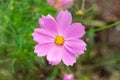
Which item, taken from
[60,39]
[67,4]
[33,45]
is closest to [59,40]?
[60,39]

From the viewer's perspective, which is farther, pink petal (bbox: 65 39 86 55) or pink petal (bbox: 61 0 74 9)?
pink petal (bbox: 61 0 74 9)

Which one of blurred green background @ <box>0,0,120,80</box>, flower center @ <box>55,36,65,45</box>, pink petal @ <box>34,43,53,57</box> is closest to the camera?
pink petal @ <box>34,43,53,57</box>

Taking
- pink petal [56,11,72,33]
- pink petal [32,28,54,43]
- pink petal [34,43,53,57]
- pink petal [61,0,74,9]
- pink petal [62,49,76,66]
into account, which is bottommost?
pink petal [62,49,76,66]

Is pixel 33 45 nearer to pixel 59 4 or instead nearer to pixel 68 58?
pixel 59 4

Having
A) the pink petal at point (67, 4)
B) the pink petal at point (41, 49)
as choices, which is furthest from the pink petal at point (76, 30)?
the pink petal at point (67, 4)

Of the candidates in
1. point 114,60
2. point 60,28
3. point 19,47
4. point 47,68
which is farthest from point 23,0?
point 114,60

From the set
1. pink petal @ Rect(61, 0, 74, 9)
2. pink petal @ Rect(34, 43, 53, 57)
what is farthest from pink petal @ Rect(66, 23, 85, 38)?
pink petal @ Rect(61, 0, 74, 9)

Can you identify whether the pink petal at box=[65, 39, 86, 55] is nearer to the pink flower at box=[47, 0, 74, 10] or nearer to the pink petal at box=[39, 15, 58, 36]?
the pink petal at box=[39, 15, 58, 36]
